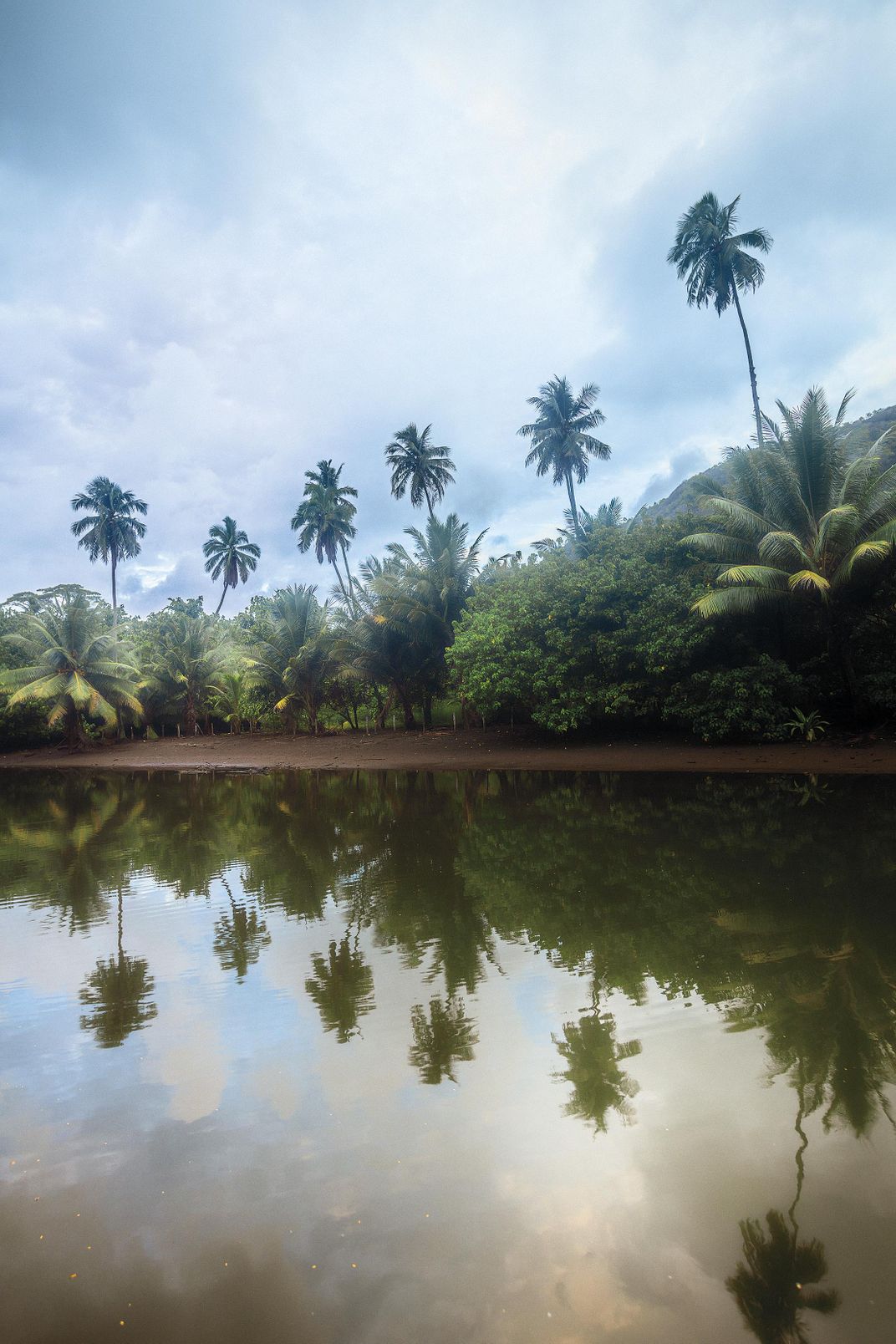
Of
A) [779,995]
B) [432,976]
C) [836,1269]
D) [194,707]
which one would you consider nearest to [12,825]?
[432,976]

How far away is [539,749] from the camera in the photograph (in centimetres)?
2408

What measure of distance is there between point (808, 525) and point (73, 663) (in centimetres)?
3279

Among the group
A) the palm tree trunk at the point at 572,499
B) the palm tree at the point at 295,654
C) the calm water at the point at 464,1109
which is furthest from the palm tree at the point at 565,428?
the calm water at the point at 464,1109

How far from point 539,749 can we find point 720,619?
7.52 meters

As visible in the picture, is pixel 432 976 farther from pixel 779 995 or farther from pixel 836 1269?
pixel 836 1269

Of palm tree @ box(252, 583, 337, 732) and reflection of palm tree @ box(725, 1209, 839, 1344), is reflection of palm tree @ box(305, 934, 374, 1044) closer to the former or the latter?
reflection of palm tree @ box(725, 1209, 839, 1344)

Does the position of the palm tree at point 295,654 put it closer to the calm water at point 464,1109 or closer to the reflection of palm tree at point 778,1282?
the calm water at point 464,1109

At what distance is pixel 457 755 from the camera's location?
1006 inches

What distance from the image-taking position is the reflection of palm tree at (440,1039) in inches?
165

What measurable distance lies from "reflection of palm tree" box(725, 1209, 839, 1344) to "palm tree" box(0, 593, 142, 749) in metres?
35.5

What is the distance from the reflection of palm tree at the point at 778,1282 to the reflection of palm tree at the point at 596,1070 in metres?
0.89

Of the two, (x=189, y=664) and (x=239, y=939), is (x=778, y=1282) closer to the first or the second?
(x=239, y=939)

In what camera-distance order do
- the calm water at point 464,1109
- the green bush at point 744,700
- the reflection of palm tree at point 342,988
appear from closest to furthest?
1. the calm water at point 464,1109
2. the reflection of palm tree at point 342,988
3. the green bush at point 744,700

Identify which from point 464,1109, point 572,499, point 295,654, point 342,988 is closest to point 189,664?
point 295,654
